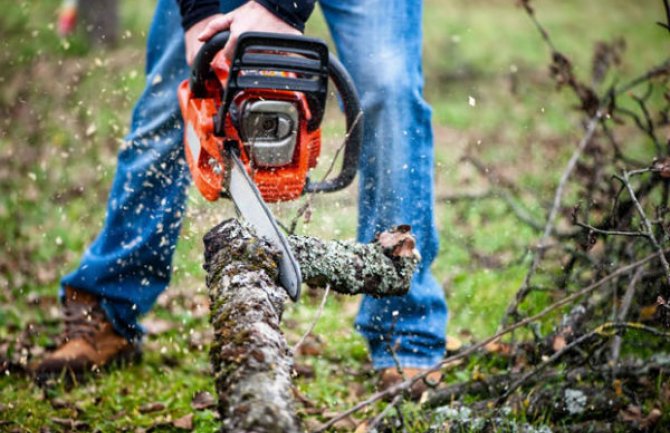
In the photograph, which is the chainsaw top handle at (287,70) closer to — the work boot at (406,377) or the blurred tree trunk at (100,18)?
the work boot at (406,377)

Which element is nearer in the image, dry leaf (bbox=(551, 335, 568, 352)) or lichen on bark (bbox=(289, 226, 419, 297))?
lichen on bark (bbox=(289, 226, 419, 297))

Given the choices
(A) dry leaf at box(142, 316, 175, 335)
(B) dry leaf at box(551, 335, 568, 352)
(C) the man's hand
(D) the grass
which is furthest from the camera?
(A) dry leaf at box(142, 316, 175, 335)

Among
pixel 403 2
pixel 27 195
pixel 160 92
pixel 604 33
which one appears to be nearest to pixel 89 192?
pixel 27 195

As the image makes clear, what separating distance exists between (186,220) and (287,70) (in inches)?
46.8

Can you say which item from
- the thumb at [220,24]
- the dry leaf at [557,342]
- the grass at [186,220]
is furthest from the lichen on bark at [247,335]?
the dry leaf at [557,342]

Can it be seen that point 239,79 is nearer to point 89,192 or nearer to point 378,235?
point 378,235

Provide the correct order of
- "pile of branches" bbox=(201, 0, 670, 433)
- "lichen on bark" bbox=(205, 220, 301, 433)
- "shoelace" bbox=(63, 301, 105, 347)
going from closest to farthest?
"lichen on bark" bbox=(205, 220, 301, 433), "pile of branches" bbox=(201, 0, 670, 433), "shoelace" bbox=(63, 301, 105, 347)

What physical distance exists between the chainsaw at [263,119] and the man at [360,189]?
0.18 metres

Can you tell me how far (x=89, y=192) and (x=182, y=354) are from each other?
192 cm

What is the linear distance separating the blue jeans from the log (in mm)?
517

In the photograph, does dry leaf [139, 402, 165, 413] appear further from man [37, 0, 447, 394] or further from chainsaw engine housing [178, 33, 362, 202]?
chainsaw engine housing [178, 33, 362, 202]

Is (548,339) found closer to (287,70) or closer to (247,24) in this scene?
(287,70)

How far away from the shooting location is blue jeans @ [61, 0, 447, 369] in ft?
8.02

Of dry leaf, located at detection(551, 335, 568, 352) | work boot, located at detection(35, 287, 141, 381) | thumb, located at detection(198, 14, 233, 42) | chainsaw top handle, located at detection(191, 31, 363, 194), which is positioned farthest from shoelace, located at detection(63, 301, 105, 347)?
dry leaf, located at detection(551, 335, 568, 352)
